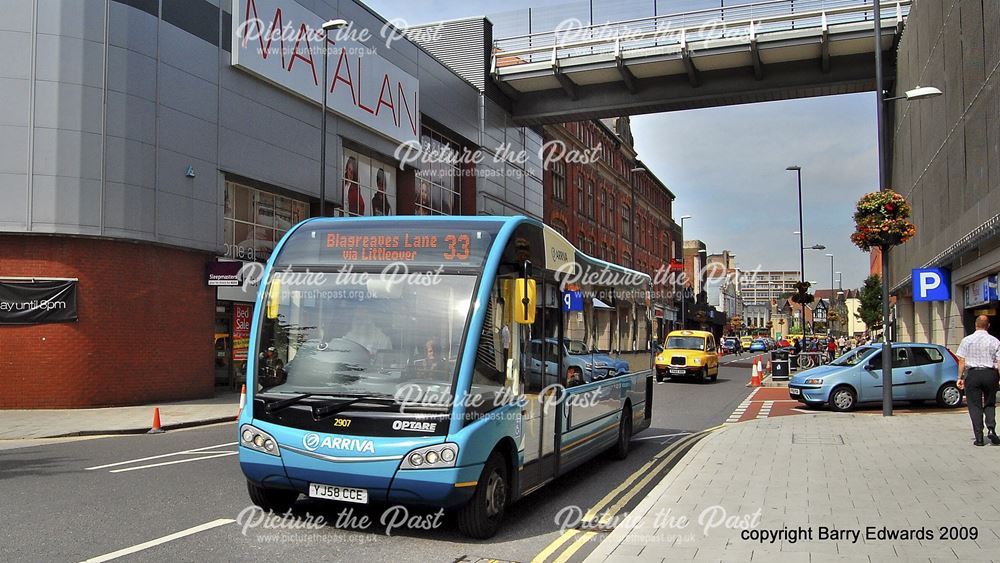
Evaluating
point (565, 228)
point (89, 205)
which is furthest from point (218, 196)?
point (565, 228)

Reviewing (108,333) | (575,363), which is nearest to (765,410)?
(575,363)

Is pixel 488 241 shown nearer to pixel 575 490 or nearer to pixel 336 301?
pixel 336 301

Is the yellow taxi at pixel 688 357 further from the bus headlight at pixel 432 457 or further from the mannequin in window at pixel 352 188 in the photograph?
the bus headlight at pixel 432 457

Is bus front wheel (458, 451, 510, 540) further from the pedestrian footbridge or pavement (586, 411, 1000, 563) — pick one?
the pedestrian footbridge

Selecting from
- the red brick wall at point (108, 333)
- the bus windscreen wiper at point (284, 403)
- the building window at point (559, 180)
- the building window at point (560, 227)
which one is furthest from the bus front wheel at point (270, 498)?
the building window at point (559, 180)

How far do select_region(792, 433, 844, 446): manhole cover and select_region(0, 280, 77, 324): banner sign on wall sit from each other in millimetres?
15775

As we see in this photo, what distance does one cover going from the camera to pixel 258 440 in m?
6.58

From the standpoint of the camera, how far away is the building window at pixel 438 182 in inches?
1304

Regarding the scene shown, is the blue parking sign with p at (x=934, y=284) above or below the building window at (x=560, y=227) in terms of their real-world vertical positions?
below

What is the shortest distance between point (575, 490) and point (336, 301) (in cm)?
388

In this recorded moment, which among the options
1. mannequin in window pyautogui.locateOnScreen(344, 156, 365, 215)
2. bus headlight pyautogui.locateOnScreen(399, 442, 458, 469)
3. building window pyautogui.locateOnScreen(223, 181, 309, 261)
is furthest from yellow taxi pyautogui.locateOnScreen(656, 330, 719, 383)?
bus headlight pyautogui.locateOnScreen(399, 442, 458, 469)

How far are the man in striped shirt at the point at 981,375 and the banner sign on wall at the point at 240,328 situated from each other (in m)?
17.8

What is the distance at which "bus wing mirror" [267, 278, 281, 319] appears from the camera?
22.9ft

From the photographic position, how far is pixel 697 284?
112 meters
